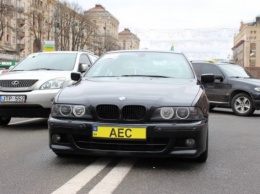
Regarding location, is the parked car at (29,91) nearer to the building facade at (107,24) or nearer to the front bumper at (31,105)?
the front bumper at (31,105)

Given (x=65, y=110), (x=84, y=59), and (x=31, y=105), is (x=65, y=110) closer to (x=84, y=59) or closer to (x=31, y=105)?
(x=31, y=105)

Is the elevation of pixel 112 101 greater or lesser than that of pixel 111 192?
greater

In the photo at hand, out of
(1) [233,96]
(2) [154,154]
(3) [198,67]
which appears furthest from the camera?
(3) [198,67]

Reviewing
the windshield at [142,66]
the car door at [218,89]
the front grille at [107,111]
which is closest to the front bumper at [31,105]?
the windshield at [142,66]

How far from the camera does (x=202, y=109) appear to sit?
180 inches

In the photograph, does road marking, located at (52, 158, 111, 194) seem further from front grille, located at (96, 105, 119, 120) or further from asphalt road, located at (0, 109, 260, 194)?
front grille, located at (96, 105, 119, 120)

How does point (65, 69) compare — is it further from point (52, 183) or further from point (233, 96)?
point (233, 96)

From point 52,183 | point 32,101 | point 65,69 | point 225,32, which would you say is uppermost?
point 225,32

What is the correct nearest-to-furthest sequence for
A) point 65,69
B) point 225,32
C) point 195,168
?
point 195,168
point 65,69
point 225,32

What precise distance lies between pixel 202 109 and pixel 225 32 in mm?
54920

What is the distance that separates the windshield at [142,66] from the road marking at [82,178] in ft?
4.41

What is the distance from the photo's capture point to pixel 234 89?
12250 mm

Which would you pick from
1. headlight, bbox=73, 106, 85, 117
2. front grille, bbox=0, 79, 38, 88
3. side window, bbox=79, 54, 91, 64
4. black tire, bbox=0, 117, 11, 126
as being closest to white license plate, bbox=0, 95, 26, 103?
front grille, bbox=0, 79, 38, 88

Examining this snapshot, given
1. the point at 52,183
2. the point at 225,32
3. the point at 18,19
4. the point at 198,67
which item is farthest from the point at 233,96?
the point at 18,19
